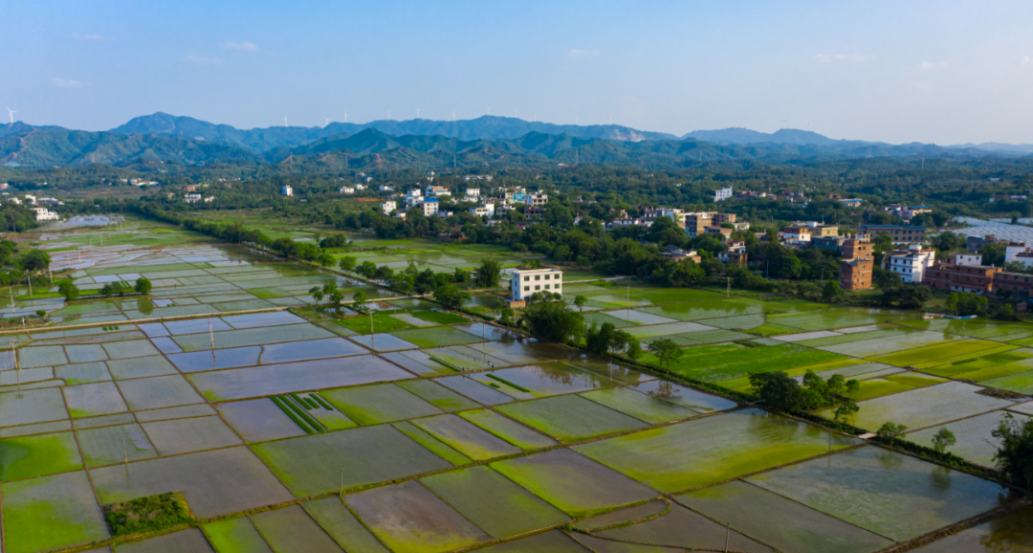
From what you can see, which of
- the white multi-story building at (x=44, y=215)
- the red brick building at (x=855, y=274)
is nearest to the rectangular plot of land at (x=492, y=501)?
the red brick building at (x=855, y=274)

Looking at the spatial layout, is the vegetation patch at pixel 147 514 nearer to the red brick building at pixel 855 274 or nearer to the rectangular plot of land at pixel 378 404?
the rectangular plot of land at pixel 378 404

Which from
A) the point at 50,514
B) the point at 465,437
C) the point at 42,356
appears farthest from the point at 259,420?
the point at 42,356

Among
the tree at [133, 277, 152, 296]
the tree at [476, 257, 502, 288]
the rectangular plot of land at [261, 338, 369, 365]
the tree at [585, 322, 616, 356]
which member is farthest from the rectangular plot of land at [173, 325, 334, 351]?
the tree at [476, 257, 502, 288]

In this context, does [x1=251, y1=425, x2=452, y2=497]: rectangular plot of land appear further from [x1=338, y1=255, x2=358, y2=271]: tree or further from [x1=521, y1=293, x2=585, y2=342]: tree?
[x1=338, y1=255, x2=358, y2=271]: tree

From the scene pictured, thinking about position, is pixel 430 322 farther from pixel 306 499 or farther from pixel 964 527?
pixel 964 527

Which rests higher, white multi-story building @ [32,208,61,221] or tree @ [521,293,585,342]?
white multi-story building @ [32,208,61,221]

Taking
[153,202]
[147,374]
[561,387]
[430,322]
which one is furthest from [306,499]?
[153,202]
